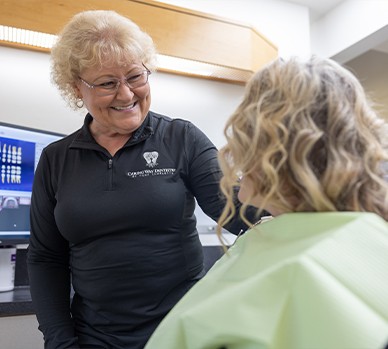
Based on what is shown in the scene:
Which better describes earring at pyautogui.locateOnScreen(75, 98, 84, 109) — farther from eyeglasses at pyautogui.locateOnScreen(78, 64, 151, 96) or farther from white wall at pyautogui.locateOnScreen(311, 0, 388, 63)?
white wall at pyautogui.locateOnScreen(311, 0, 388, 63)

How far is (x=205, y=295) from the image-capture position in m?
0.76

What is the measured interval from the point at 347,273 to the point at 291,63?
42 cm

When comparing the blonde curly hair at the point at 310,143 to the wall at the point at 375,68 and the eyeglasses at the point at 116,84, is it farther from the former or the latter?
the wall at the point at 375,68

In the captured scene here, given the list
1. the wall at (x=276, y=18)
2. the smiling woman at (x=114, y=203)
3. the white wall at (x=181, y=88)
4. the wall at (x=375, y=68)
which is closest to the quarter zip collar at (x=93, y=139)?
the smiling woman at (x=114, y=203)

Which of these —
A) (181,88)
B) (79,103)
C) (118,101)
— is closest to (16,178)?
(79,103)

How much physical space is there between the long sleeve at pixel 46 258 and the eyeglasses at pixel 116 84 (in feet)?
0.93

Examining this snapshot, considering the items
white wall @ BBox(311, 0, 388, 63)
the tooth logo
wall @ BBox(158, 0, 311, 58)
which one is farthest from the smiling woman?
white wall @ BBox(311, 0, 388, 63)

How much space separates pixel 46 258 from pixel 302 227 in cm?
90

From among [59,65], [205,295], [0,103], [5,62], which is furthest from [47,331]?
[5,62]

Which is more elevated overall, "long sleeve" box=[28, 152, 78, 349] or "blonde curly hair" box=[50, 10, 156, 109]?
"blonde curly hair" box=[50, 10, 156, 109]

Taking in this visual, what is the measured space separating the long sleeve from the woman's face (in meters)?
0.24

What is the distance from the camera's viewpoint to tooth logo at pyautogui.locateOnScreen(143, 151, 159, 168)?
1.28 m

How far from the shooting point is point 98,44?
1.27 m

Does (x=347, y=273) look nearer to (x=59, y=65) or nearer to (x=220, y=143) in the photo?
(x=59, y=65)
